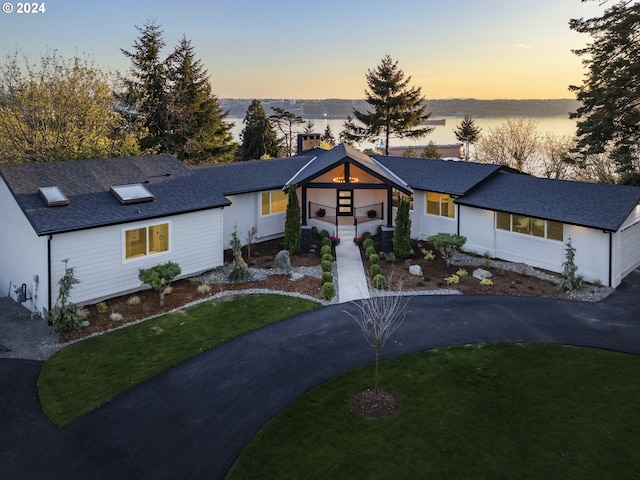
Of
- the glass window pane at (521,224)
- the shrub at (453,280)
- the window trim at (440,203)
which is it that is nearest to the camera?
the shrub at (453,280)

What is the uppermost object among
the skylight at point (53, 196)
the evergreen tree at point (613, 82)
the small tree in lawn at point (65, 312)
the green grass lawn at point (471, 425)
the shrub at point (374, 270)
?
the evergreen tree at point (613, 82)

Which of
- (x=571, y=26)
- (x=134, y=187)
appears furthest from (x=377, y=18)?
(x=134, y=187)

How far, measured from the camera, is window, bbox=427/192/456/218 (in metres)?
22.7

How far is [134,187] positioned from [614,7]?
2654cm

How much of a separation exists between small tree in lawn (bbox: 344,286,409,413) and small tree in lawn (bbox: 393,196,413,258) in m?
4.35

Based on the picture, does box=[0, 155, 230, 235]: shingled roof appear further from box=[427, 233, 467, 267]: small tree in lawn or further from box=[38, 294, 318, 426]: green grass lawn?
box=[427, 233, 467, 267]: small tree in lawn

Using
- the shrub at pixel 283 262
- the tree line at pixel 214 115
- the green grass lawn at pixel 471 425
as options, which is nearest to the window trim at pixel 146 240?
the shrub at pixel 283 262

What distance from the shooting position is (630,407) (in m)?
9.51

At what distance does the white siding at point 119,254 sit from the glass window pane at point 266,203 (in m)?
4.85

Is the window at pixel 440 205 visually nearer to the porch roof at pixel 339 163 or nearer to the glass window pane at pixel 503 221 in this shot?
the porch roof at pixel 339 163

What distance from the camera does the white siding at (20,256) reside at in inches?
575

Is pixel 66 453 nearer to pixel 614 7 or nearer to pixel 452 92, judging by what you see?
pixel 614 7

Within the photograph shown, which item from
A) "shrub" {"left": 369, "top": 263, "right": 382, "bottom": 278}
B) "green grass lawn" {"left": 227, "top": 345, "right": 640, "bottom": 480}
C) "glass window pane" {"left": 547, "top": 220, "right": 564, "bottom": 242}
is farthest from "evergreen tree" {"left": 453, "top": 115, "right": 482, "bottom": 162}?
"green grass lawn" {"left": 227, "top": 345, "right": 640, "bottom": 480}

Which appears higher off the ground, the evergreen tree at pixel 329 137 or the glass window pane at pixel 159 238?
the evergreen tree at pixel 329 137
